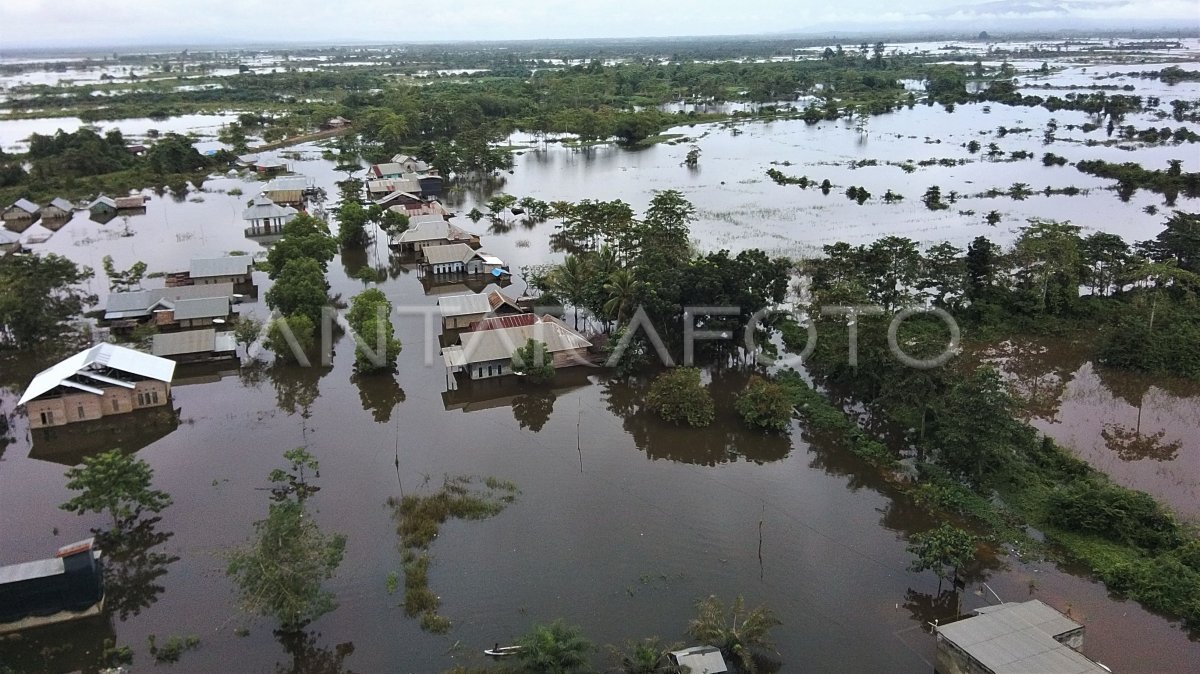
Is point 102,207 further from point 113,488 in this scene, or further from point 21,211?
point 113,488

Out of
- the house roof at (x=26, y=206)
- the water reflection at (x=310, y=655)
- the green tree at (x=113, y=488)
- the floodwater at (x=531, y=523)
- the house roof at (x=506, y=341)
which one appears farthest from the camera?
the house roof at (x=26, y=206)

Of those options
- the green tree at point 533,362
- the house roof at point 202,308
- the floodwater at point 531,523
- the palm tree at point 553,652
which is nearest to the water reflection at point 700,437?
the floodwater at point 531,523

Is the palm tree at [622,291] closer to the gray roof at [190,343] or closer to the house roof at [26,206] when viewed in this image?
the gray roof at [190,343]

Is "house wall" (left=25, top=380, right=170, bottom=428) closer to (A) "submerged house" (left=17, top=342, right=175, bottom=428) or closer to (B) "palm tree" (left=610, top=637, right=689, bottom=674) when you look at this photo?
(A) "submerged house" (left=17, top=342, right=175, bottom=428)

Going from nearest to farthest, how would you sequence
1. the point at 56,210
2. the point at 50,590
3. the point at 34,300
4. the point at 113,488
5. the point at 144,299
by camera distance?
the point at 50,590
the point at 113,488
the point at 34,300
the point at 144,299
the point at 56,210

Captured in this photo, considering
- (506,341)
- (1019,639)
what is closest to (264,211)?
(506,341)

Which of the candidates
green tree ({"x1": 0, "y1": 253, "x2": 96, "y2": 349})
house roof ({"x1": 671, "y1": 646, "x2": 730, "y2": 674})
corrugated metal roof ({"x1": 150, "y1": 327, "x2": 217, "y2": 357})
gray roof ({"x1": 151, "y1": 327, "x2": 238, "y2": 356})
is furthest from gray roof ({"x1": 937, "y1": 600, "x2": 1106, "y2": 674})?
green tree ({"x1": 0, "y1": 253, "x2": 96, "y2": 349})

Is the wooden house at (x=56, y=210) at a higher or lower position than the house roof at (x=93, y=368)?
higher
